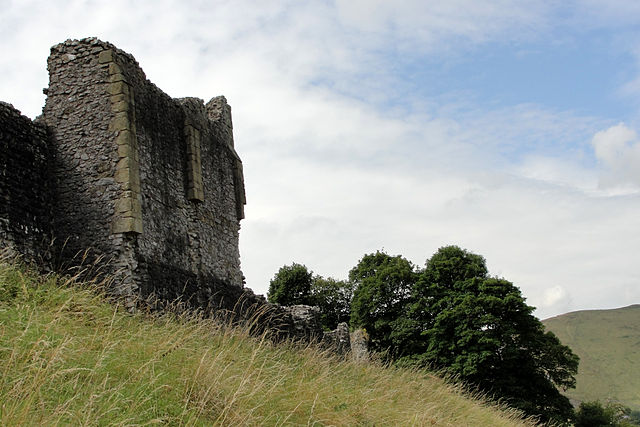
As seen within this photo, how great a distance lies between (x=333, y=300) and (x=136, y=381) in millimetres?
42274

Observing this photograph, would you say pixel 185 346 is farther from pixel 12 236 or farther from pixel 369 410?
pixel 12 236

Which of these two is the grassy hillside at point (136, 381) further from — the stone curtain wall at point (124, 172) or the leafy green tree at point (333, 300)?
the leafy green tree at point (333, 300)

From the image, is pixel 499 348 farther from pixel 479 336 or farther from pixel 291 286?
pixel 291 286

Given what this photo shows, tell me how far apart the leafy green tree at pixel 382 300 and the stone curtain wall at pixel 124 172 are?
2613cm

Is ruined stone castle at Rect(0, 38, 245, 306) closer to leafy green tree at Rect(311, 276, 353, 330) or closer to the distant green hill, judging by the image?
leafy green tree at Rect(311, 276, 353, 330)

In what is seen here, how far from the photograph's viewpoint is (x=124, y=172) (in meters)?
11.0

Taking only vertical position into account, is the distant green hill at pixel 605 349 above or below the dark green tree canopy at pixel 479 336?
below

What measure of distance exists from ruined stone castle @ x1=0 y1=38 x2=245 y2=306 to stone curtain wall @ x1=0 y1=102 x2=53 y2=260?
0.02 m

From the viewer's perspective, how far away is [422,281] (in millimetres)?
36875

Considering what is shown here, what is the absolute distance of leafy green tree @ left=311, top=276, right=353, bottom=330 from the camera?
155 ft

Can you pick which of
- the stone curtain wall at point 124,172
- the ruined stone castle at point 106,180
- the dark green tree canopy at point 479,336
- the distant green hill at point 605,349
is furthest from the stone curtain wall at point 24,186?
the distant green hill at point 605,349

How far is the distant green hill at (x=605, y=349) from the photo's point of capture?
377 ft

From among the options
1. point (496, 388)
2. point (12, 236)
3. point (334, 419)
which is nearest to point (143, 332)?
point (334, 419)

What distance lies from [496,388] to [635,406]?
3667 inches
